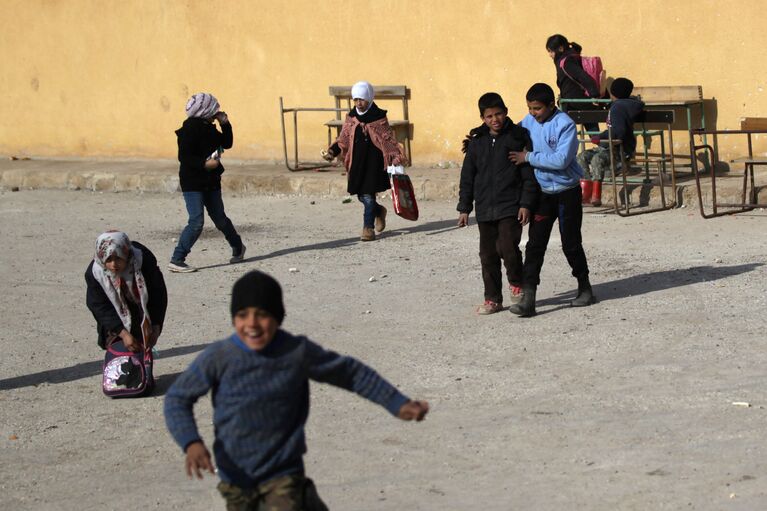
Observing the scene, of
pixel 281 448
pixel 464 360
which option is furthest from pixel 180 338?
pixel 281 448

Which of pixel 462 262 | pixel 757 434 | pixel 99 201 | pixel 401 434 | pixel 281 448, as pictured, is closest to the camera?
pixel 281 448

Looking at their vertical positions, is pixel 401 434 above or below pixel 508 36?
below

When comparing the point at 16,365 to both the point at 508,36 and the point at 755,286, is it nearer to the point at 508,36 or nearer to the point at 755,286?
the point at 755,286

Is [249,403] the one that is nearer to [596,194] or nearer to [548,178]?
[548,178]

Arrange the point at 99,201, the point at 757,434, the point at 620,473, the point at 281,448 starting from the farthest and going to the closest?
1. the point at 99,201
2. the point at 757,434
3. the point at 620,473
4. the point at 281,448

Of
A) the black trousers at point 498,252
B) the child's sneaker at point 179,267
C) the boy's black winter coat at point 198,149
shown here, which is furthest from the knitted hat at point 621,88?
the black trousers at point 498,252

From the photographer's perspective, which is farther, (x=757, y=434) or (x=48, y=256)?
(x=48, y=256)

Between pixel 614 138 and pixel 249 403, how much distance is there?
30.9 ft

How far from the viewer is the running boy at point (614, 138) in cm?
1317

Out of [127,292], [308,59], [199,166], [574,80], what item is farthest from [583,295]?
[308,59]

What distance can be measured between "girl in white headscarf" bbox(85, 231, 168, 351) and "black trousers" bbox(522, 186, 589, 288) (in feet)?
8.29

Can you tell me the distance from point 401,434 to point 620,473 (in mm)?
1219

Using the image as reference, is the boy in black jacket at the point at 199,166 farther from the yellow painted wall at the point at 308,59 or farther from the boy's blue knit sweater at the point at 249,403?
the boy's blue knit sweater at the point at 249,403

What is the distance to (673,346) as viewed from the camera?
7.91 meters
